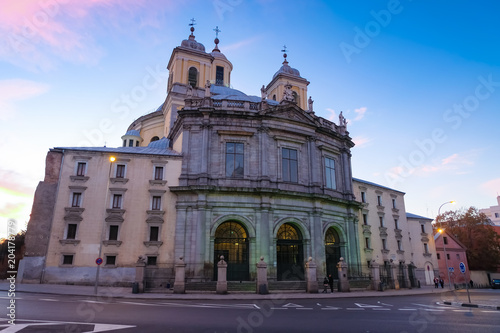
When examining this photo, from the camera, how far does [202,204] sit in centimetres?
2881

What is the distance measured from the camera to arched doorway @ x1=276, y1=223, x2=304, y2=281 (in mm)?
30016

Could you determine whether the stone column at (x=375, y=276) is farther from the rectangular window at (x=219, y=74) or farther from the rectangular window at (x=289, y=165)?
the rectangular window at (x=219, y=74)

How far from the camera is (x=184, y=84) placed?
45625 millimetres

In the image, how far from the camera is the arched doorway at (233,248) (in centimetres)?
2841

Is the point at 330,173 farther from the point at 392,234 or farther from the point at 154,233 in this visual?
the point at 154,233

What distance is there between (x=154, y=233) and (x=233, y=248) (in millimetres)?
7009

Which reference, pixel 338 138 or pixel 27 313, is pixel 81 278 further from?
pixel 338 138

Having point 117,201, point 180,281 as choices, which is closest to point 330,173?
point 180,281

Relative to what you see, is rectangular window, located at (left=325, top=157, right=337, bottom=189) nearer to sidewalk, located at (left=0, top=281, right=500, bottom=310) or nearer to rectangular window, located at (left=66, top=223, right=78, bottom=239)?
sidewalk, located at (left=0, top=281, right=500, bottom=310)

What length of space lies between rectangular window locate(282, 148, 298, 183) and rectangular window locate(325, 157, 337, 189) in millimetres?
4458

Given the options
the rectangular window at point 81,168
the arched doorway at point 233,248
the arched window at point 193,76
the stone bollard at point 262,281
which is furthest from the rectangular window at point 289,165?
the arched window at point 193,76

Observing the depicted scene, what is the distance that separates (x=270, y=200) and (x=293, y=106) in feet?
33.4

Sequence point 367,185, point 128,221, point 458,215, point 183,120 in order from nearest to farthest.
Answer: point 128,221 → point 183,120 → point 367,185 → point 458,215

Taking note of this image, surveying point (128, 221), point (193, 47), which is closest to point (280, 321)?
point (128, 221)
